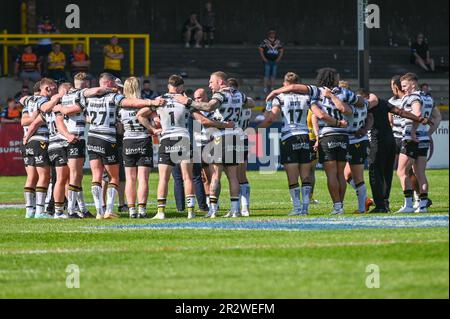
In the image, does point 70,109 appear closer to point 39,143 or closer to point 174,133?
point 39,143

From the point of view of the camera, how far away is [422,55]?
43344mm

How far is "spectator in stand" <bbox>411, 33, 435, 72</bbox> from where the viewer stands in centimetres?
4300

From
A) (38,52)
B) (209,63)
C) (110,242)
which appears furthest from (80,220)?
(209,63)

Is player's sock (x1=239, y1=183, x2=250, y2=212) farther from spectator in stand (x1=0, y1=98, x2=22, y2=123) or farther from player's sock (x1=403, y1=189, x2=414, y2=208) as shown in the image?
spectator in stand (x1=0, y1=98, x2=22, y2=123)

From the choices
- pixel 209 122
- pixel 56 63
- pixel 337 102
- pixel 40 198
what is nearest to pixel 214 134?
pixel 209 122

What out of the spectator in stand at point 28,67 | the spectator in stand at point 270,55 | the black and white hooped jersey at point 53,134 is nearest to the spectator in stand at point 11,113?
the spectator in stand at point 28,67

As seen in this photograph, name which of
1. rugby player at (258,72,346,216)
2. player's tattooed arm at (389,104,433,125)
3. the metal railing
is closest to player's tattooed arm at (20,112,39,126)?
rugby player at (258,72,346,216)

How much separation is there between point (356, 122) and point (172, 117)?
261 centimetres

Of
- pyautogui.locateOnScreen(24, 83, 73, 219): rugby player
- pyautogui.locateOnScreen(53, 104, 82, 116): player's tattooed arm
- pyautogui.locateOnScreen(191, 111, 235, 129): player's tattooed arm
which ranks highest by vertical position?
pyautogui.locateOnScreen(53, 104, 82, 116): player's tattooed arm

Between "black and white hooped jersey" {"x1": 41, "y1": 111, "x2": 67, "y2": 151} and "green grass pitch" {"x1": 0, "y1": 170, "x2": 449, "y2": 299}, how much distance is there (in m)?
1.69

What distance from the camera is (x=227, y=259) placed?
1215cm

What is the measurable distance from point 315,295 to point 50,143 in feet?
29.9
